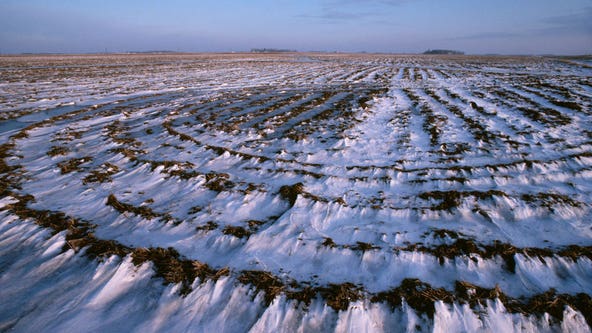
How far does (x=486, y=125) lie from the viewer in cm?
791

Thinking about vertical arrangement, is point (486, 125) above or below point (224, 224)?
above

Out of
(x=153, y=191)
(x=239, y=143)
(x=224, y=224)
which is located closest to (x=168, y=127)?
(x=239, y=143)

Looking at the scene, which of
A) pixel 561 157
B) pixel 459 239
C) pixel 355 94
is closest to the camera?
pixel 459 239

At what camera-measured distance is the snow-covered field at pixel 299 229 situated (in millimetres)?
2578

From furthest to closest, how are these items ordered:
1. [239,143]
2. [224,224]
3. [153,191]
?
1. [239,143]
2. [153,191]
3. [224,224]

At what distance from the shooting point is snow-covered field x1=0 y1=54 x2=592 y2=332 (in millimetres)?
2578

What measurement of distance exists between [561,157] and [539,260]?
372cm

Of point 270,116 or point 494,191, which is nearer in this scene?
point 494,191

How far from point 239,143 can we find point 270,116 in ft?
9.17

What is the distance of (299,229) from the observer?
3.72m

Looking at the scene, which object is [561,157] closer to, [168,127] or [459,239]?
[459,239]

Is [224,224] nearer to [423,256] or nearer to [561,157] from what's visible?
[423,256]

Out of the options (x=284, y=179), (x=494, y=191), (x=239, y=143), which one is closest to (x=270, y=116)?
(x=239, y=143)

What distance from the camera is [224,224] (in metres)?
3.86
